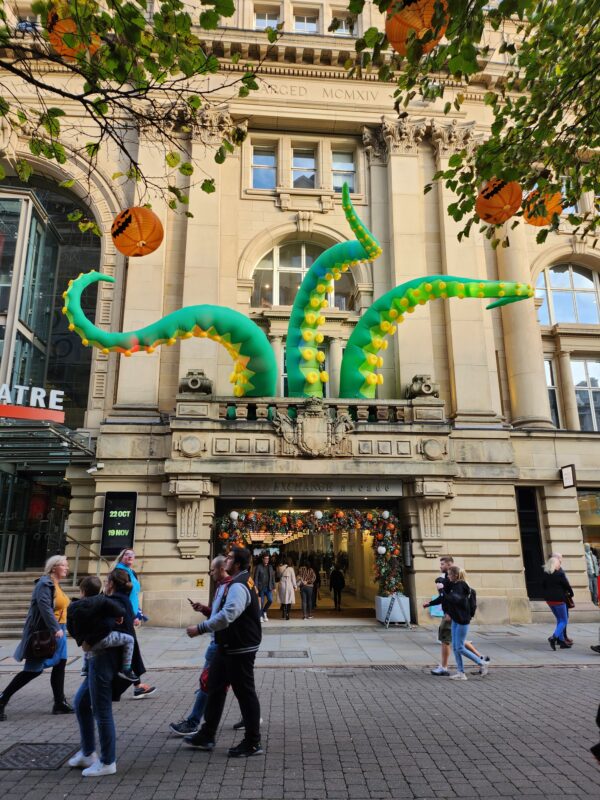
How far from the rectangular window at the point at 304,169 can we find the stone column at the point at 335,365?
6.04 meters

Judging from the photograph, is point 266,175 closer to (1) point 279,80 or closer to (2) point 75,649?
(1) point 279,80

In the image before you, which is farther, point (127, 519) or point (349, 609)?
point (349, 609)

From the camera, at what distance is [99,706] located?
193 inches

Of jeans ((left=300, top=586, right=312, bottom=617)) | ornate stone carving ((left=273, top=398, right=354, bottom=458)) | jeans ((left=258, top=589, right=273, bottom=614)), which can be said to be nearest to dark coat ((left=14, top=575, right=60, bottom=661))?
ornate stone carving ((left=273, top=398, right=354, bottom=458))

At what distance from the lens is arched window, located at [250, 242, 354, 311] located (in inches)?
762

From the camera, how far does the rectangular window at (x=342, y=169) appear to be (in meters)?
20.4

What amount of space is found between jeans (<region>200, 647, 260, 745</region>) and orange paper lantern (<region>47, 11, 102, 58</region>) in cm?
643

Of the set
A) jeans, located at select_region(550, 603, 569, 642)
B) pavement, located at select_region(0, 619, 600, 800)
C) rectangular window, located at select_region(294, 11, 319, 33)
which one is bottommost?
pavement, located at select_region(0, 619, 600, 800)

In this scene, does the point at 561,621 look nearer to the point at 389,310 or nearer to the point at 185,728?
the point at 389,310

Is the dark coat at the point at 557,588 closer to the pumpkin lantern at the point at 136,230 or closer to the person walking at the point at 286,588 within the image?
the person walking at the point at 286,588

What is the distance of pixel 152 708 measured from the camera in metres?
7.14

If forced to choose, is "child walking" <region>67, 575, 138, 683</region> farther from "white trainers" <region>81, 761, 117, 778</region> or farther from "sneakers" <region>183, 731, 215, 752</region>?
"sneakers" <region>183, 731, 215, 752</region>

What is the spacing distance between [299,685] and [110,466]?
9.10 m

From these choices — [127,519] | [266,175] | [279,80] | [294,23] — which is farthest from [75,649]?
[294,23]
